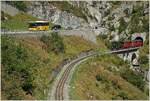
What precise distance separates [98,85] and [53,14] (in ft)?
224

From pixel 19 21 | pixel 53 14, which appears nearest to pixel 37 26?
pixel 19 21

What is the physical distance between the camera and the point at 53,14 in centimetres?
12950

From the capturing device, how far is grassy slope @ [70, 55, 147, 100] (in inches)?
2195

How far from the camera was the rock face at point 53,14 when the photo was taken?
127m

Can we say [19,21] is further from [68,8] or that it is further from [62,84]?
[62,84]

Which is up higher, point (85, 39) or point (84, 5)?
point (84, 5)

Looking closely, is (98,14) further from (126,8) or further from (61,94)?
(61,94)

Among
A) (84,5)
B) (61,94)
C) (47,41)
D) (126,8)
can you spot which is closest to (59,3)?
(84,5)

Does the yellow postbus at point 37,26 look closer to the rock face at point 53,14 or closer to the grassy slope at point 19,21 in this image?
the grassy slope at point 19,21

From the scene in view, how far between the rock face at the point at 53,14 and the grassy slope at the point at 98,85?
44.7 meters

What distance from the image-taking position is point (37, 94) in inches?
1919

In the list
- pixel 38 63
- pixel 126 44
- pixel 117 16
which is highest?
pixel 117 16

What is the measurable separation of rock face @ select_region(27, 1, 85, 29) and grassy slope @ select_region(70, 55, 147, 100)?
4473 centimetres

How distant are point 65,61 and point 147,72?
1191 inches
